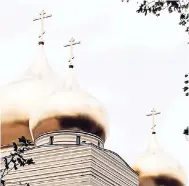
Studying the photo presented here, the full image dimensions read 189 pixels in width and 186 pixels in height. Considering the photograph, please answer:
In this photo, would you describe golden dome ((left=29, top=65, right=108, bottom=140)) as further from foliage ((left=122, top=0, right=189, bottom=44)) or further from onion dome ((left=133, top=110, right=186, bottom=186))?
foliage ((left=122, top=0, right=189, bottom=44))

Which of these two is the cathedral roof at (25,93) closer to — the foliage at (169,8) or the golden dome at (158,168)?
the golden dome at (158,168)

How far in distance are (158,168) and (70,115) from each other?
12.7ft

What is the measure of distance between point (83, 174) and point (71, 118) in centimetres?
189

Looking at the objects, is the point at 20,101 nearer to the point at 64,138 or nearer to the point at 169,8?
the point at 64,138

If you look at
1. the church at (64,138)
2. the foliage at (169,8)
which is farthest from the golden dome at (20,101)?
the foliage at (169,8)

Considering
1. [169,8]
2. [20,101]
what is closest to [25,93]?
[20,101]

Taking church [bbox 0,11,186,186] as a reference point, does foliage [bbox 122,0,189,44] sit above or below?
below

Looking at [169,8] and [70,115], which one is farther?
[70,115]

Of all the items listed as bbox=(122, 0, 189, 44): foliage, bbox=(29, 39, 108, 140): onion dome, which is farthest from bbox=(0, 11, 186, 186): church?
bbox=(122, 0, 189, 44): foliage

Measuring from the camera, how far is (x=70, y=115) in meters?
20.2

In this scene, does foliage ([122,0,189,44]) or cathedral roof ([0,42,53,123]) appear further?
cathedral roof ([0,42,53,123])

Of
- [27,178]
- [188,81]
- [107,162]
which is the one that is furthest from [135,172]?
[188,81]

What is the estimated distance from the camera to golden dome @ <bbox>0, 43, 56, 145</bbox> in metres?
21.6

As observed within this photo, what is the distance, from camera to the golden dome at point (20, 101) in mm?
21641
